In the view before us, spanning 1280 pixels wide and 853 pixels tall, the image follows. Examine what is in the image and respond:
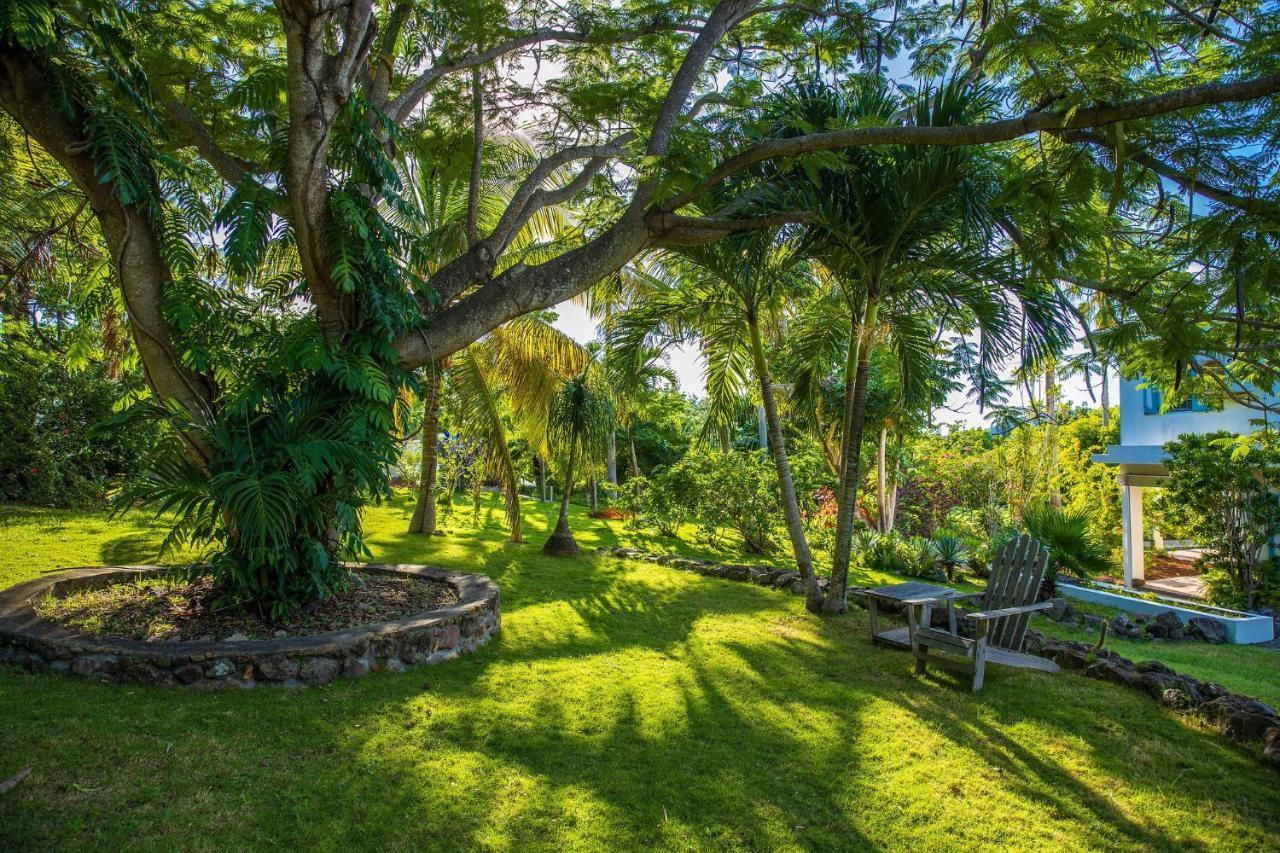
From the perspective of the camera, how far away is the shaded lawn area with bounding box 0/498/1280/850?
2.93m

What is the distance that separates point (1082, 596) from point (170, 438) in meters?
12.2

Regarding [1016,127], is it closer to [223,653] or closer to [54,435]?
[223,653]

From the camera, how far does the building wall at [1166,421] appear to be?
37.6ft

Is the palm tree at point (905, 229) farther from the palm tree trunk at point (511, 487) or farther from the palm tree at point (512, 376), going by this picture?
the palm tree trunk at point (511, 487)

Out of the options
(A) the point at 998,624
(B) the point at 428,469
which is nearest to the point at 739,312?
(A) the point at 998,624

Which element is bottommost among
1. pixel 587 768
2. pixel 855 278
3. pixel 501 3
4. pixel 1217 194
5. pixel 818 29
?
pixel 587 768

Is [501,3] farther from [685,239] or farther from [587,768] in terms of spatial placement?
[587,768]

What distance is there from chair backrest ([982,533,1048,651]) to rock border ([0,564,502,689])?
14.0 ft

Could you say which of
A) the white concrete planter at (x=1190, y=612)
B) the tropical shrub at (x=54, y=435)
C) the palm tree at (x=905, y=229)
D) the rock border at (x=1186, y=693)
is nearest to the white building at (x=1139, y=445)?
the white concrete planter at (x=1190, y=612)

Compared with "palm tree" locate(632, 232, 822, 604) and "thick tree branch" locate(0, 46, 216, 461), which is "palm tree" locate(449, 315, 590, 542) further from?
"thick tree branch" locate(0, 46, 216, 461)

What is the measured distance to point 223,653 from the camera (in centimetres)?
418

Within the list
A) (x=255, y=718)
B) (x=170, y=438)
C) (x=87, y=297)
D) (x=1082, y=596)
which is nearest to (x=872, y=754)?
(x=255, y=718)

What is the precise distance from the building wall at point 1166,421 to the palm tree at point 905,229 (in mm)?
6846

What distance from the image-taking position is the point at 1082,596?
1076 centimetres
